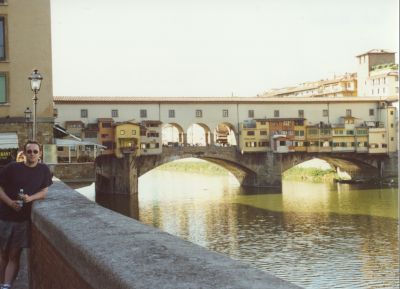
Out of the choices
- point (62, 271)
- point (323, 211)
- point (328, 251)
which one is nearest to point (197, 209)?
point (323, 211)

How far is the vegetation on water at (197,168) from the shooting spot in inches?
2642

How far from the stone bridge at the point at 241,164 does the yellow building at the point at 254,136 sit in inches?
25.1

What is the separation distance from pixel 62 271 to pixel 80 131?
42.2 metres

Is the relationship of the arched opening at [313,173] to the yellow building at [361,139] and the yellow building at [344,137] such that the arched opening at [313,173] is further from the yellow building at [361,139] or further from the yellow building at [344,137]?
the yellow building at [361,139]

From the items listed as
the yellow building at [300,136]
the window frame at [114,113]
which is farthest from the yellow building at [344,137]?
the window frame at [114,113]

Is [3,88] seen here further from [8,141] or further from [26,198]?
[26,198]

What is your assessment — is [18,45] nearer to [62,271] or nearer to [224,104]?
[62,271]

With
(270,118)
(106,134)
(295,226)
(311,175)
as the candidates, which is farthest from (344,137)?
(295,226)

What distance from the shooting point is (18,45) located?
66.8 feet

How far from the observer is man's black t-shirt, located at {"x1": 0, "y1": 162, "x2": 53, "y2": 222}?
A: 4477 mm

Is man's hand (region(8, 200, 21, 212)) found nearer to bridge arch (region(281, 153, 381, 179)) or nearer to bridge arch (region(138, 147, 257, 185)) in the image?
bridge arch (region(138, 147, 257, 185))

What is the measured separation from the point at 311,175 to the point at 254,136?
29.2ft

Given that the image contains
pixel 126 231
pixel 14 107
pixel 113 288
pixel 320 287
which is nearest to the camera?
pixel 113 288

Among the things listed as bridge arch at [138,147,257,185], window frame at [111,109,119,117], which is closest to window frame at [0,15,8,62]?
window frame at [111,109,119,117]
